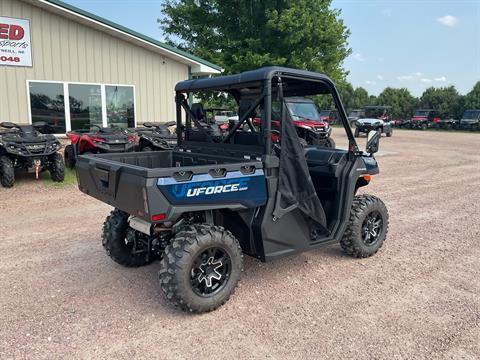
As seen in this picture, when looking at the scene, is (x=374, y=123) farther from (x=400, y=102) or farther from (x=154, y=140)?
(x=400, y=102)

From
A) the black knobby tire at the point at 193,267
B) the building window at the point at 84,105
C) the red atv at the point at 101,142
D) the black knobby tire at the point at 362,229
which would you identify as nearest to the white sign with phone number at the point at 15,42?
the building window at the point at 84,105

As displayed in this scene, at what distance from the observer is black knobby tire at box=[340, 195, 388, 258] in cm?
457

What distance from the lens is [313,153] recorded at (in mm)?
4688

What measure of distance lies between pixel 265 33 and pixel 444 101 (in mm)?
29221

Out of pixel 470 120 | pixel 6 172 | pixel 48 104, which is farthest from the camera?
pixel 470 120

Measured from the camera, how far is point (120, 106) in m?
13.0

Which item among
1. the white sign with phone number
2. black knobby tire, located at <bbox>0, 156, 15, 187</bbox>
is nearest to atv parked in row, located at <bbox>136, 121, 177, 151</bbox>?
black knobby tire, located at <bbox>0, 156, 15, 187</bbox>

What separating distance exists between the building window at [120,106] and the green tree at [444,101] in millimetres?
36293

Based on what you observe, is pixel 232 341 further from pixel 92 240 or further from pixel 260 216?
pixel 92 240

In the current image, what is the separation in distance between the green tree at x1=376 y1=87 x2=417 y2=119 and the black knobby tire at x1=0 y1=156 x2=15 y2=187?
4361 centimetres

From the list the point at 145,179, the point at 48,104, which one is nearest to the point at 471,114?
the point at 48,104

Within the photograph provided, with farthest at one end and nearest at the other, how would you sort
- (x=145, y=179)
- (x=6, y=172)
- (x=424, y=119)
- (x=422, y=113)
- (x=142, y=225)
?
(x=422, y=113), (x=424, y=119), (x=6, y=172), (x=142, y=225), (x=145, y=179)

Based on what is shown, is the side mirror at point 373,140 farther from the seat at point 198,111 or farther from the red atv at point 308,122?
the red atv at point 308,122

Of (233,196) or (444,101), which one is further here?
(444,101)
